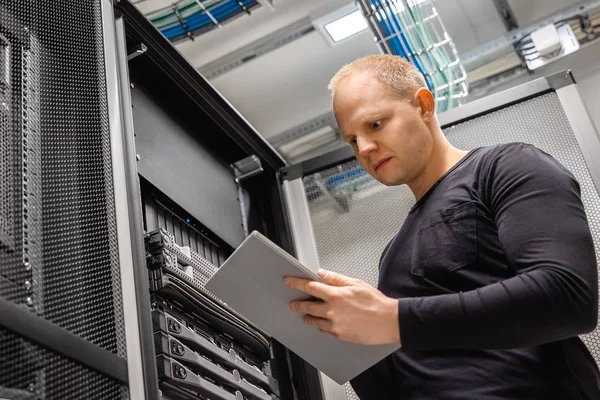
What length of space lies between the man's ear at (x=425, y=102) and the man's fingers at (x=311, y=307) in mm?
503

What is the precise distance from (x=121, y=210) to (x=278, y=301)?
316 mm

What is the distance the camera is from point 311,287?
0.90 meters

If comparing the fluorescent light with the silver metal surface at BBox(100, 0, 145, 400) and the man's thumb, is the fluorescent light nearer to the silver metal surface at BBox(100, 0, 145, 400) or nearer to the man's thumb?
the silver metal surface at BBox(100, 0, 145, 400)

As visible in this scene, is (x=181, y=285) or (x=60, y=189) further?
(x=181, y=285)

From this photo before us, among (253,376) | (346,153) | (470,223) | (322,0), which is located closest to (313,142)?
(322,0)

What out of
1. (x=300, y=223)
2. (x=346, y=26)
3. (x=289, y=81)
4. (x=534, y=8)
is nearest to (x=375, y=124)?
(x=300, y=223)

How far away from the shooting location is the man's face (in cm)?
120

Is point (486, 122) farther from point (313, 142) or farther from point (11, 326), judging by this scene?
point (313, 142)

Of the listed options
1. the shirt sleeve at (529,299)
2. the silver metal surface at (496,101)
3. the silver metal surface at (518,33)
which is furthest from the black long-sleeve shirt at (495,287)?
the silver metal surface at (518,33)

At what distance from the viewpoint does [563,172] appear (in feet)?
3.16

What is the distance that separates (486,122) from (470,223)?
79 centimetres

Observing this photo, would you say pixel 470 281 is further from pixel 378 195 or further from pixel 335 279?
pixel 378 195

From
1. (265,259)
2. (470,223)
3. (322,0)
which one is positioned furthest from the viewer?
(322,0)

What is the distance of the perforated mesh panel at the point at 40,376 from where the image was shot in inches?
29.5
